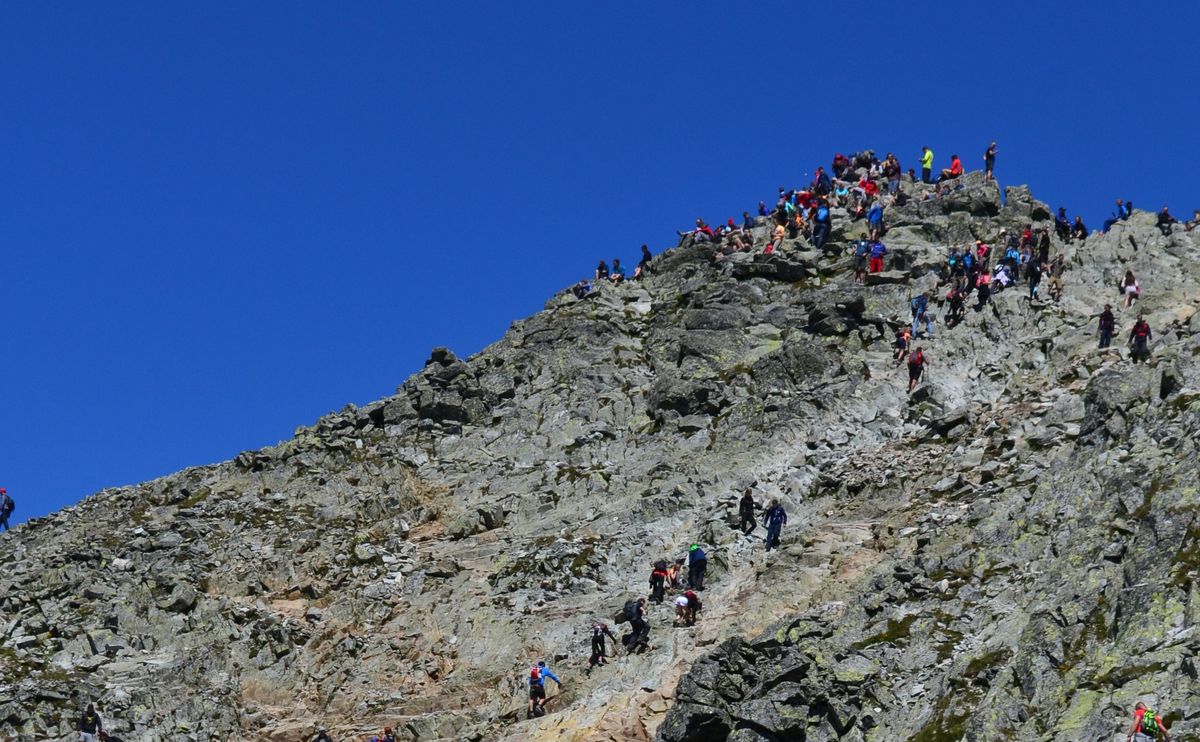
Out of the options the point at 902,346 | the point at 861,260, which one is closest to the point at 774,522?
the point at 902,346

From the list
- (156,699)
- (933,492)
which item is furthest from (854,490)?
(156,699)

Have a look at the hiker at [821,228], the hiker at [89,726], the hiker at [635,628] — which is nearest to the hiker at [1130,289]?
the hiker at [821,228]

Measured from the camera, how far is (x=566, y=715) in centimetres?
4644

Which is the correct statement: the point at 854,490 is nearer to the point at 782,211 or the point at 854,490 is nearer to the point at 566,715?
the point at 566,715

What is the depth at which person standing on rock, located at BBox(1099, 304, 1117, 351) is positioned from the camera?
190 ft

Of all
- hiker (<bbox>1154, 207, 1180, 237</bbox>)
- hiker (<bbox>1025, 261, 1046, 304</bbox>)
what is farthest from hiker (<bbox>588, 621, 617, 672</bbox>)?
hiker (<bbox>1154, 207, 1180, 237</bbox>)

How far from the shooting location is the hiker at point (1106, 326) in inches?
2282

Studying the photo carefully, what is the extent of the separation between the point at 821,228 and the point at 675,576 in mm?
28276

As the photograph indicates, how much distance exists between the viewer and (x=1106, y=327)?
2290 inches

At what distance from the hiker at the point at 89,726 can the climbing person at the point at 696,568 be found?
19.2m

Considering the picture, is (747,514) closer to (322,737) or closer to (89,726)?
(322,737)

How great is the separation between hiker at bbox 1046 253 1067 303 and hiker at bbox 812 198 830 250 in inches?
461

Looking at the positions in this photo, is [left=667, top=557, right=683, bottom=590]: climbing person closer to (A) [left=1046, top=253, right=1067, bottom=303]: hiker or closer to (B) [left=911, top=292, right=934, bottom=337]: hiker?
(B) [left=911, top=292, right=934, bottom=337]: hiker

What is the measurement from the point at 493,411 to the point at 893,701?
101 feet
